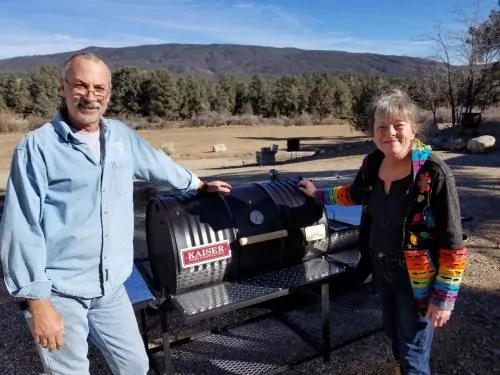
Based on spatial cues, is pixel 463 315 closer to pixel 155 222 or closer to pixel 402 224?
pixel 402 224

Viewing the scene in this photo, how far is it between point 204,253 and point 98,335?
0.79 metres

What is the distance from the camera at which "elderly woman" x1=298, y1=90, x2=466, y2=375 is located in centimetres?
Result: 205

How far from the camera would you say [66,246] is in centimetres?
187

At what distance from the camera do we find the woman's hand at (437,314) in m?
2.10

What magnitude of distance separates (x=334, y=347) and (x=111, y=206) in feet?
6.76

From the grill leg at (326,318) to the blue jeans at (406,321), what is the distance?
628mm

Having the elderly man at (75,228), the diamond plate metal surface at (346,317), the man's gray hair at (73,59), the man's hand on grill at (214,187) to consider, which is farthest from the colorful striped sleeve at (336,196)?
the man's gray hair at (73,59)

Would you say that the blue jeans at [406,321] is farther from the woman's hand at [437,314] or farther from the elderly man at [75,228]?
the elderly man at [75,228]

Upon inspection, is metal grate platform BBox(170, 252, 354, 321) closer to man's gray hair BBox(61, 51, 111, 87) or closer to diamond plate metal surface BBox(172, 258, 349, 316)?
diamond plate metal surface BBox(172, 258, 349, 316)

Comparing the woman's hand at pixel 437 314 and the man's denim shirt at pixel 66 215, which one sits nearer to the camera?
the man's denim shirt at pixel 66 215

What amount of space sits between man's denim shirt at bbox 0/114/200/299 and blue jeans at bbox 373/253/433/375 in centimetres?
135

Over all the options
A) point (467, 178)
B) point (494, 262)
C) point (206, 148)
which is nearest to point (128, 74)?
point (206, 148)

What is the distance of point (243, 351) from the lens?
3428 millimetres

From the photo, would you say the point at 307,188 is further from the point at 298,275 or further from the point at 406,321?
the point at 406,321
